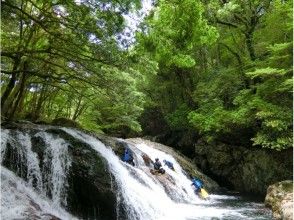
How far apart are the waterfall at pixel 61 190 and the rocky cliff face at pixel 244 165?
3.75m

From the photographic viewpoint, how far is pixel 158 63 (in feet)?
53.0

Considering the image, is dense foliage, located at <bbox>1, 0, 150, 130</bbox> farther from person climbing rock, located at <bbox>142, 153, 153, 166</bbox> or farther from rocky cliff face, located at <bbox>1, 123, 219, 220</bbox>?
person climbing rock, located at <bbox>142, 153, 153, 166</bbox>

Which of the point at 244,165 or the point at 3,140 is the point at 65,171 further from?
the point at 244,165

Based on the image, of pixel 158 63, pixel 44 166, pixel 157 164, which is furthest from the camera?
pixel 158 63

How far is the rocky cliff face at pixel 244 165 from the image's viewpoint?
1772 cm

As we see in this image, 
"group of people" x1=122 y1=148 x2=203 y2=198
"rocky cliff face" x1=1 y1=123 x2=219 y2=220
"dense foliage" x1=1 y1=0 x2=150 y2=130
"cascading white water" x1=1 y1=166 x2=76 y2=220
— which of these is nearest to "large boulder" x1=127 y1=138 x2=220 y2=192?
"group of people" x1=122 y1=148 x2=203 y2=198

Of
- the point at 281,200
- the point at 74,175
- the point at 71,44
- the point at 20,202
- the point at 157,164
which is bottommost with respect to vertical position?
the point at 20,202

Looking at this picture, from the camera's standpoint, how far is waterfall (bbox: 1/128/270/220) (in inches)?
311

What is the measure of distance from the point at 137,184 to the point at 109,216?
8.52ft

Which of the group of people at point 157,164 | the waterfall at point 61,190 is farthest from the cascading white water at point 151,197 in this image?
the group of people at point 157,164

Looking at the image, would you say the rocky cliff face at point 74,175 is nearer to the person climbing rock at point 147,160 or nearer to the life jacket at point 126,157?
the life jacket at point 126,157

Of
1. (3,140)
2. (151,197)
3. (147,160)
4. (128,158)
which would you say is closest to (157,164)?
(147,160)

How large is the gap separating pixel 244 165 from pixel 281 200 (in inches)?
305

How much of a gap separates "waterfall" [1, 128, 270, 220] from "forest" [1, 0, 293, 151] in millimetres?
2051
